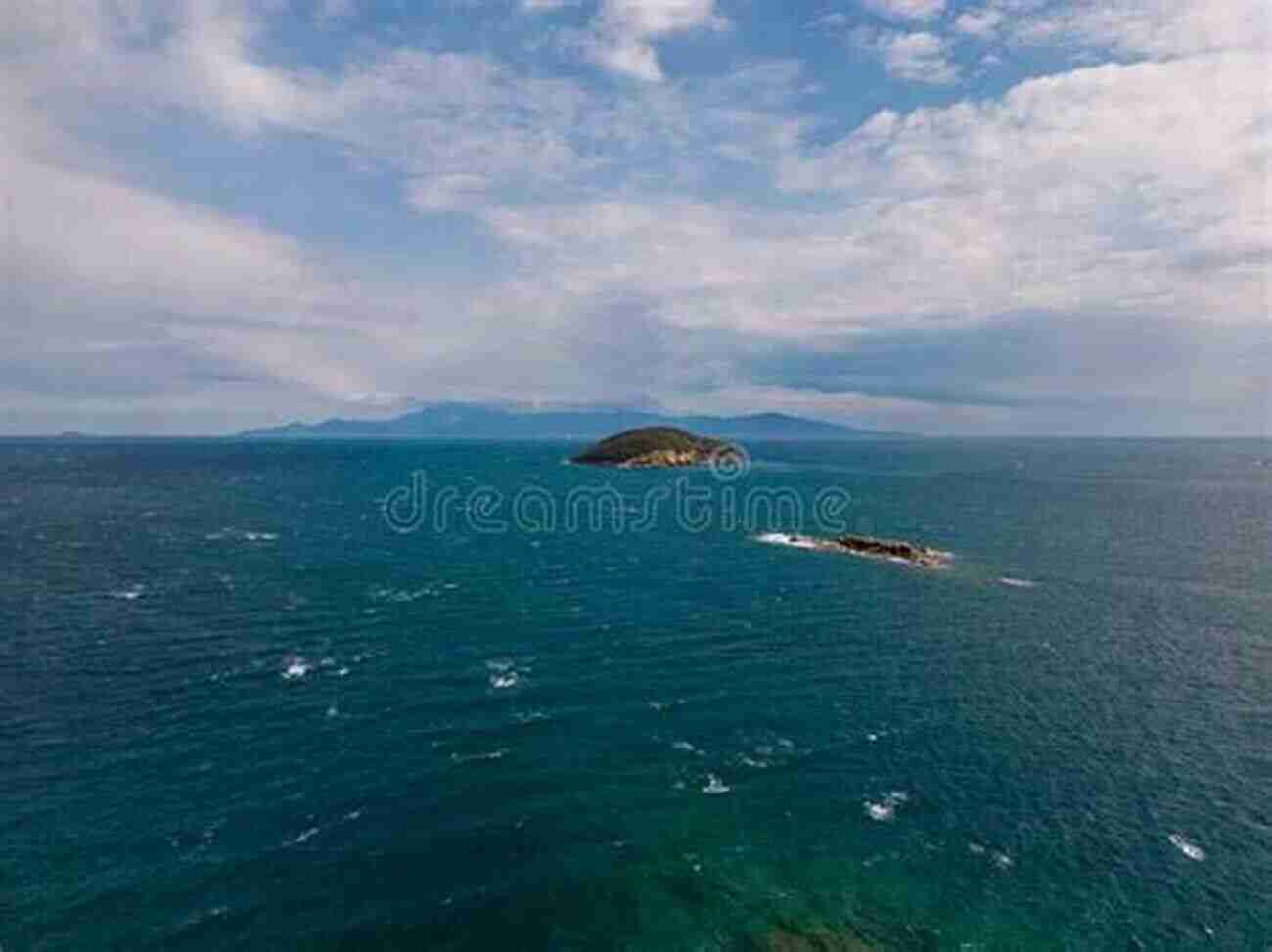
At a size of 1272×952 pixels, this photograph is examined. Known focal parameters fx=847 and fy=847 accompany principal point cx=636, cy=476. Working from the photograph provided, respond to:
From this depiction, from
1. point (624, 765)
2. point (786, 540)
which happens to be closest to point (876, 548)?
point (786, 540)

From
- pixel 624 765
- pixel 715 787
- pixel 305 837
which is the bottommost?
pixel 715 787

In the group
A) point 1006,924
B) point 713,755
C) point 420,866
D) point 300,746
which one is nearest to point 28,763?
point 300,746

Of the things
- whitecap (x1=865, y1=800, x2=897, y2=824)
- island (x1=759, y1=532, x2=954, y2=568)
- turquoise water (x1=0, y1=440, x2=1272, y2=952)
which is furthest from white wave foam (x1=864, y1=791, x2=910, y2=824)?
island (x1=759, y1=532, x2=954, y2=568)

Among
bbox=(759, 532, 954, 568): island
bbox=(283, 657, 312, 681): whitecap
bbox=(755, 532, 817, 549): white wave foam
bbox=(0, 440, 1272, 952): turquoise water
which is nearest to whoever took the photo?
bbox=(0, 440, 1272, 952): turquoise water

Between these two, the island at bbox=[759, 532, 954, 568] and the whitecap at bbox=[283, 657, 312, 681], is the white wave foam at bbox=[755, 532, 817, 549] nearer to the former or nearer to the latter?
the island at bbox=[759, 532, 954, 568]

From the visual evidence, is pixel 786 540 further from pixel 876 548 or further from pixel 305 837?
pixel 305 837

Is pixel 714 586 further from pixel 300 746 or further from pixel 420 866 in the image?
pixel 420 866

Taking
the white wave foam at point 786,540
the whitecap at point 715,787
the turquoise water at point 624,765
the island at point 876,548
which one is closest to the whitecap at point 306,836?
the turquoise water at point 624,765
